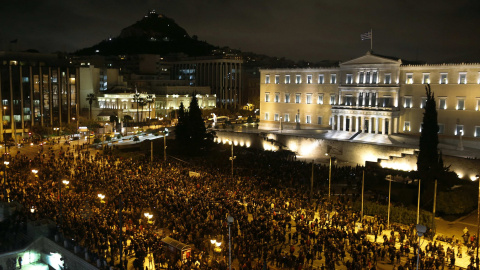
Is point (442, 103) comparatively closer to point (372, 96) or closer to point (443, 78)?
point (443, 78)

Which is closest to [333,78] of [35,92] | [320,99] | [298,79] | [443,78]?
[320,99]

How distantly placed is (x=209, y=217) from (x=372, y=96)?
38198 mm

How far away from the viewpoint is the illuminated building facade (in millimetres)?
77625

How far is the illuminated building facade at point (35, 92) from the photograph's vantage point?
77625 millimetres

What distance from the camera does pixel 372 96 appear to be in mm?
58875

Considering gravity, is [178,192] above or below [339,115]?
below

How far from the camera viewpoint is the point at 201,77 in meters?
128

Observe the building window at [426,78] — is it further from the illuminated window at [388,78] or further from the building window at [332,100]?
the building window at [332,100]

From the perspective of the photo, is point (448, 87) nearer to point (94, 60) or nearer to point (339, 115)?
point (339, 115)

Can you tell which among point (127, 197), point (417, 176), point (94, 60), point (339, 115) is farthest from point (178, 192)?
point (94, 60)

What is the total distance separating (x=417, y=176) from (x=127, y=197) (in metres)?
23.5

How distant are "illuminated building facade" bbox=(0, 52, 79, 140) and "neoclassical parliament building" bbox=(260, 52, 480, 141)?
127ft

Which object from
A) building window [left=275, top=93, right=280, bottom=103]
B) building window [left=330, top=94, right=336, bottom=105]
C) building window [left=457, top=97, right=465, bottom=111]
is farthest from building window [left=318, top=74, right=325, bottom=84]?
building window [left=457, top=97, right=465, bottom=111]

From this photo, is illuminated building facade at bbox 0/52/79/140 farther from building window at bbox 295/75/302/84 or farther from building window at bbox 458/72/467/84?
building window at bbox 458/72/467/84
